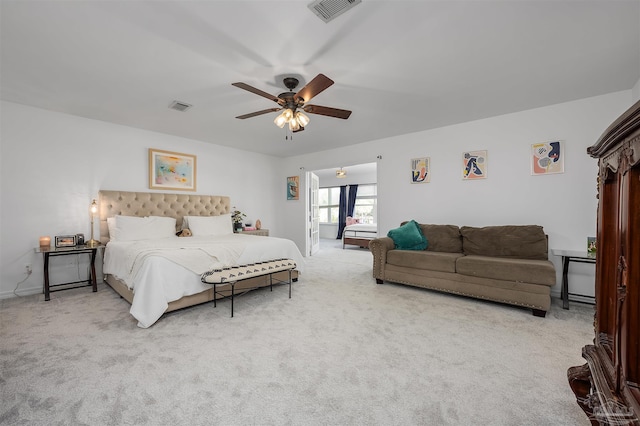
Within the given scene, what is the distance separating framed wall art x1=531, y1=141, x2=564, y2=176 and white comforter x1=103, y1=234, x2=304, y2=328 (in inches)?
149

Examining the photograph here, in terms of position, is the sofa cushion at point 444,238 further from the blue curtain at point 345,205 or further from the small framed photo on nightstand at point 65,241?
the blue curtain at point 345,205

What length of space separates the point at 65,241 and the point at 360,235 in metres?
6.21

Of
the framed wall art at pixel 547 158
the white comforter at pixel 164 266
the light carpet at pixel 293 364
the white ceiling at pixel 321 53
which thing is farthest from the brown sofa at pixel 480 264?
the white comforter at pixel 164 266

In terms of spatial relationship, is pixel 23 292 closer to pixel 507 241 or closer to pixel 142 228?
pixel 142 228

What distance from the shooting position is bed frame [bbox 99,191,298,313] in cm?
314

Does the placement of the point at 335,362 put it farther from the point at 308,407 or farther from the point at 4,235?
the point at 4,235

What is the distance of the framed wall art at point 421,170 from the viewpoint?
14.8 ft

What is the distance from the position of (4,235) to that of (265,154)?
4.38m

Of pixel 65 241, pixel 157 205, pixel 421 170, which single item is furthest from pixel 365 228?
pixel 65 241

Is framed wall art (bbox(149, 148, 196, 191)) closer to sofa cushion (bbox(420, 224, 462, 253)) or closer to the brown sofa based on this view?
the brown sofa

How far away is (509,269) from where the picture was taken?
9.85 ft

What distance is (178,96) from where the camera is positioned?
3178mm

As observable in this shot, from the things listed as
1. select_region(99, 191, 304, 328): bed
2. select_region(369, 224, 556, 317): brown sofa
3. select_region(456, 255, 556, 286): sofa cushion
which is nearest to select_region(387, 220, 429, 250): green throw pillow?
select_region(369, 224, 556, 317): brown sofa

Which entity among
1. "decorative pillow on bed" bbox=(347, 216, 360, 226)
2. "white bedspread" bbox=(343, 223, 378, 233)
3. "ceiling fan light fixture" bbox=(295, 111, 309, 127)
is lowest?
"white bedspread" bbox=(343, 223, 378, 233)
